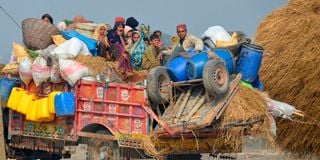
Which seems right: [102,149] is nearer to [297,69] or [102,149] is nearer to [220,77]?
[220,77]

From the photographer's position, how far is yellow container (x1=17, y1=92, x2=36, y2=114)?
10.6 metres

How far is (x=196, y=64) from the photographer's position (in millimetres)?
8492

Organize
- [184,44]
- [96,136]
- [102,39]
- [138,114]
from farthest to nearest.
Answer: [102,39] → [184,44] → [96,136] → [138,114]

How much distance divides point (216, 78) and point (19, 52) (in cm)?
429

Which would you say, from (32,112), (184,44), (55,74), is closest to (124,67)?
(184,44)

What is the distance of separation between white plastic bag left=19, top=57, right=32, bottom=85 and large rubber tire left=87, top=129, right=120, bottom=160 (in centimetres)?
171

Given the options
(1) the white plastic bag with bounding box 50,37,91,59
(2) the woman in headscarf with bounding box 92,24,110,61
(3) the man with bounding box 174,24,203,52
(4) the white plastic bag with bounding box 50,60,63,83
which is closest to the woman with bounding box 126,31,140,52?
(2) the woman in headscarf with bounding box 92,24,110,61

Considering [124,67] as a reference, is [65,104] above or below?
below

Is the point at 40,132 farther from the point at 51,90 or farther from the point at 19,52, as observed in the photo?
the point at 19,52

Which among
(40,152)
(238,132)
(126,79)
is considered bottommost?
(40,152)

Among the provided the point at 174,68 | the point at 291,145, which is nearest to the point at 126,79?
the point at 174,68

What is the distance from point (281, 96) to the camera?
1065 cm

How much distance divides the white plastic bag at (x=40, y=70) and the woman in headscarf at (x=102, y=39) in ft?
3.10

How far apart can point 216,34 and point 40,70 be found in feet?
9.64
